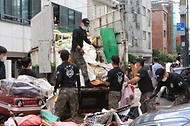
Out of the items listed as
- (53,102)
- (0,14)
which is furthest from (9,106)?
(0,14)

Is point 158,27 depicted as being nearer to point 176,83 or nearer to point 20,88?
point 176,83

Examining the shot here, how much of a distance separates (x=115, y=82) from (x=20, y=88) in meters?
2.62

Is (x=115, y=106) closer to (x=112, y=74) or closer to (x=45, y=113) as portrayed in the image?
(x=112, y=74)

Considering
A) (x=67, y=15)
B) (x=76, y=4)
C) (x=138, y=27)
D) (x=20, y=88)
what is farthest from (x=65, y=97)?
(x=138, y=27)

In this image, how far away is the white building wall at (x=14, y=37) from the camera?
56.7ft

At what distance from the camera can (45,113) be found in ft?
16.5

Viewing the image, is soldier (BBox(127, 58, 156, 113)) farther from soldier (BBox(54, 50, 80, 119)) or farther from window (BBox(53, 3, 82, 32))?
window (BBox(53, 3, 82, 32))

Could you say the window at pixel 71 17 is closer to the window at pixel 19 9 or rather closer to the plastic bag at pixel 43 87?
the window at pixel 19 9

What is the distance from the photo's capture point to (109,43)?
927cm

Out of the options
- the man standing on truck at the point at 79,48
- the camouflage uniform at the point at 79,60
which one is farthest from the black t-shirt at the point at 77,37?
the camouflage uniform at the point at 79,60

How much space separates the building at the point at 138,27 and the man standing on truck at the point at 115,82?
29536 mm

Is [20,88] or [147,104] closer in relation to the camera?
[20,88]

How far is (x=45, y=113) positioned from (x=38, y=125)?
0.49 metres

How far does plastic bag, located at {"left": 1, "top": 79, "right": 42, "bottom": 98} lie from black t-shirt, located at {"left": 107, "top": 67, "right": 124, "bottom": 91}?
2.30 meters
